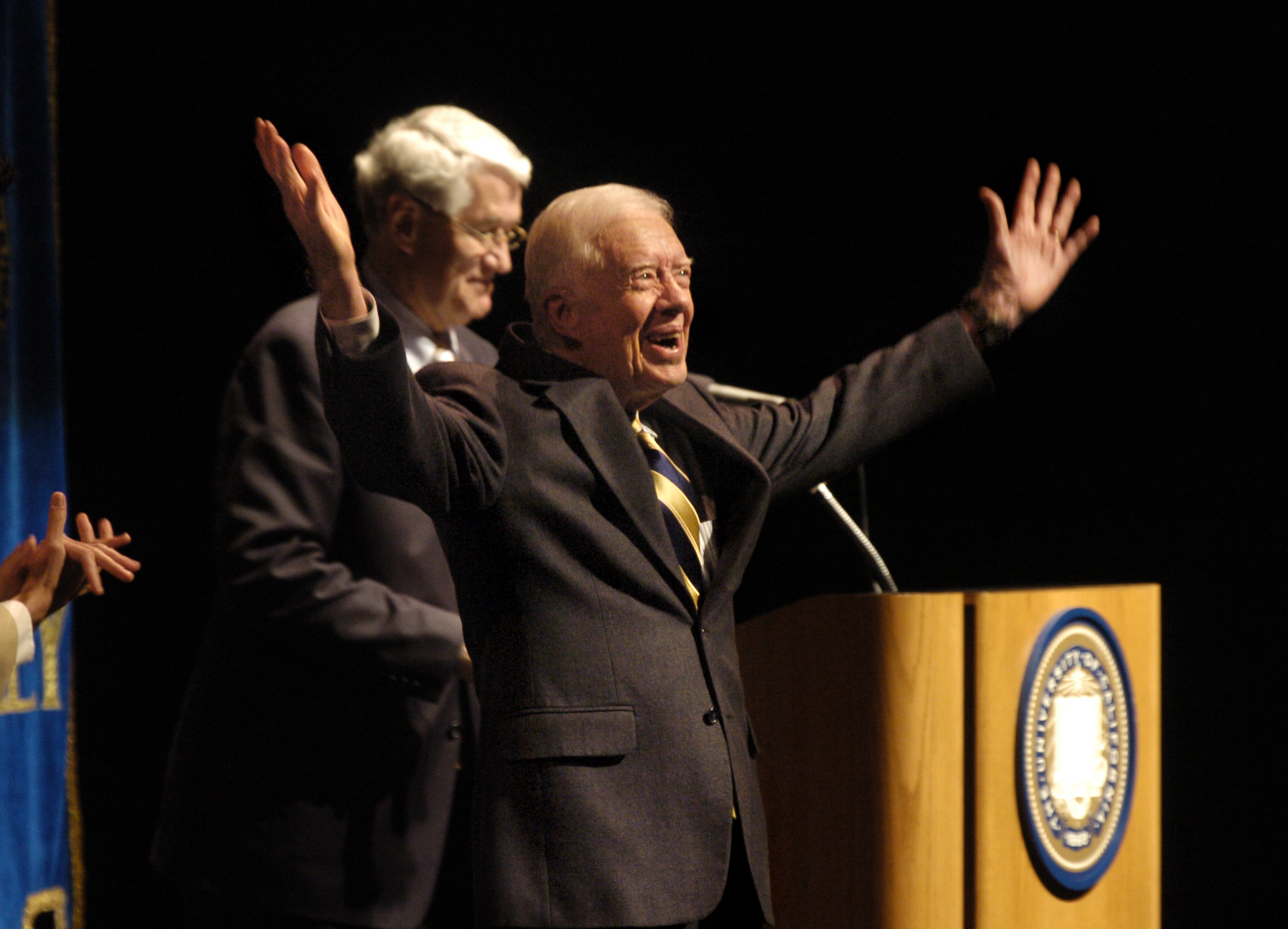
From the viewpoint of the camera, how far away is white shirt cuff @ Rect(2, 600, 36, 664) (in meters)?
1.60

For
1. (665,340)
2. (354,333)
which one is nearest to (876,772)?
(665,340)

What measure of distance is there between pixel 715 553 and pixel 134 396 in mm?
1773

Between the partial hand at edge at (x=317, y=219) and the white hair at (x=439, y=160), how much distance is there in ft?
3.55

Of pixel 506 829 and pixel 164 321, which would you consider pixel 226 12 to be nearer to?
pixel 164 321

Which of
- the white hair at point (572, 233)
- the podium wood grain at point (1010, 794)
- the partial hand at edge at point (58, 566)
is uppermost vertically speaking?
the white hair at point (572, 233)

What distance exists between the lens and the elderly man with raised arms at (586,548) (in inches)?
59.9

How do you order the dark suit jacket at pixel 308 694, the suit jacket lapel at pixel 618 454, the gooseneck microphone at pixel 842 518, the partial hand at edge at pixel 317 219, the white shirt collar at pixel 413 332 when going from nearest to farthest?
the partial hand at edge at pixel 317 219 < the suit jacket lapel at pixel 618 454 < the gooseneck microphone at pixel 842 518 < the dark suit jacket at pixel 308 694 < the white shirt collar at pixel 413 332

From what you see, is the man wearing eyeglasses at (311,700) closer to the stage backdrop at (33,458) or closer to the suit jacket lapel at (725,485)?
the stage backdrop at (33,458)

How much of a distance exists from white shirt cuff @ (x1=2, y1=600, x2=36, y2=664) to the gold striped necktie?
732 millimetres

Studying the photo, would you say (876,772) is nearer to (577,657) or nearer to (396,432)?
(577,657)

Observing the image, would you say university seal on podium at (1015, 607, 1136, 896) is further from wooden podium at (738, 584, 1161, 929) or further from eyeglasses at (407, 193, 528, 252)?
eyeglasses at (407, 193, 528, 252)

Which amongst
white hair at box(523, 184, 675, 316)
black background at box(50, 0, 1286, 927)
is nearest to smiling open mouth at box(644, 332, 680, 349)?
white hair at box(523, 184, 675, 316)

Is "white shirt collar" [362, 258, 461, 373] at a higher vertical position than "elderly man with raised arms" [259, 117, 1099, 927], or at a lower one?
higher

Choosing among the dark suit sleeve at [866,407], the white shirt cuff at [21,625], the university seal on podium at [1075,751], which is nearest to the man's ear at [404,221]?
the dark suit sleeve at [866,407]
